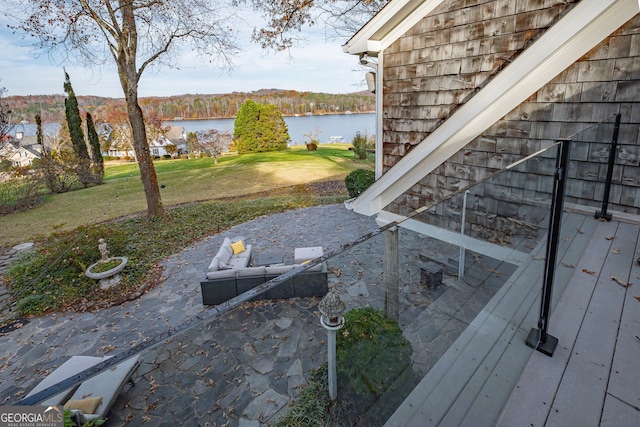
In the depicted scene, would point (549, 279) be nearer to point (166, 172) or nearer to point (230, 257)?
point (230, 257)

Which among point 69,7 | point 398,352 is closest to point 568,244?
point 398,352

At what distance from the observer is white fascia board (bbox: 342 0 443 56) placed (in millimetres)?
4028

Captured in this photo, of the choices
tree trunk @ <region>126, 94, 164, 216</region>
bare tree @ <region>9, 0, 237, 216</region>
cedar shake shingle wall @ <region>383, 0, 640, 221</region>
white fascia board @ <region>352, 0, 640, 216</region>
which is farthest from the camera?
tree trunk @ <region>126, 94, 164, 216</region>

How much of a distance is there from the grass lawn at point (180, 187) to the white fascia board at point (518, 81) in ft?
35.5

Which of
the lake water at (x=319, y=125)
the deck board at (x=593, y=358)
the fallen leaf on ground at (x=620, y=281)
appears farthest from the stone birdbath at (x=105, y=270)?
the lake water at (x=319, y=125)

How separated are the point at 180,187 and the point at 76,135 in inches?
268

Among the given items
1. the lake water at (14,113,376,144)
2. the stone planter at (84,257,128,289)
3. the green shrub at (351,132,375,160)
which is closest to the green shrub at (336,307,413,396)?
the stone planter at (84,257,128,289)

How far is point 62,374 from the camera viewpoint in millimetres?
4125

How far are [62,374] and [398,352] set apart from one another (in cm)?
452

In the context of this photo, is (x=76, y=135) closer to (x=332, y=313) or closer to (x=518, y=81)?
(x=332, y=313)

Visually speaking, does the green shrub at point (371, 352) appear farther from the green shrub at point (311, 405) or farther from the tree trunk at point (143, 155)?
the tree trunk at point (143, 155)

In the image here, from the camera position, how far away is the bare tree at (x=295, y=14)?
427 inches

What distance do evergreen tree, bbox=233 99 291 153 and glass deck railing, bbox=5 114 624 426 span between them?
27.6 meters

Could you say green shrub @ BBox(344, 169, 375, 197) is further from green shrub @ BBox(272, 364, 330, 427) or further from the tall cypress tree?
the tall cypress tree
